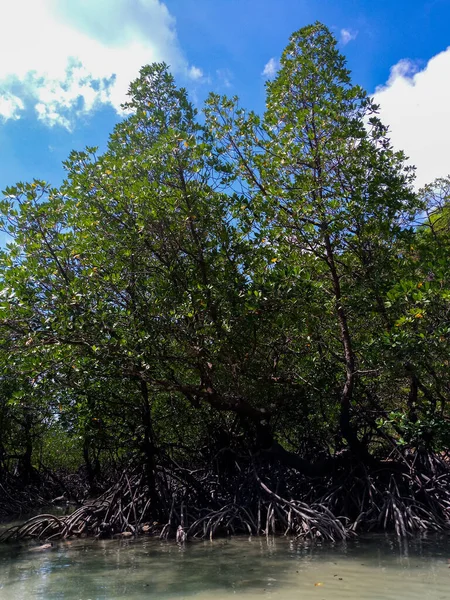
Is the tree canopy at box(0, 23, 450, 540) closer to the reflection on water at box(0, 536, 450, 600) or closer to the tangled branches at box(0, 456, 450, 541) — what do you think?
the tangled branches at box(0, 456, 450, 541)

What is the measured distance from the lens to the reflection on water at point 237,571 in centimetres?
365

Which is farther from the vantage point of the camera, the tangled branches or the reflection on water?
the tangled branches

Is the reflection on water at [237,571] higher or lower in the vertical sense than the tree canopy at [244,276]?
lower

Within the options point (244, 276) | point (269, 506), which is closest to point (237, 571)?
point (269, 506)

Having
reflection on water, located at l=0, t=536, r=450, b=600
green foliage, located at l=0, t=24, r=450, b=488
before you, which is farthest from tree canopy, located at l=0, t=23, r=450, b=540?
reflection on water, located at l=0, t=536, r=450, b=600

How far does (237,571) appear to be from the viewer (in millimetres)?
4250

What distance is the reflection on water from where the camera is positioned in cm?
365

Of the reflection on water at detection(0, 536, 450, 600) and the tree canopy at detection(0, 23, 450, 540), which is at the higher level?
the tree canopy at detection(0, 23, 450, 540)

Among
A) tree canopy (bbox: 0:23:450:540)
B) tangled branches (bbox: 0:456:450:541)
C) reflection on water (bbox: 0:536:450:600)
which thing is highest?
tree canopy (bbox: 0:23:450:540)

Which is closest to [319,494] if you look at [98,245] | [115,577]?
[115,577]

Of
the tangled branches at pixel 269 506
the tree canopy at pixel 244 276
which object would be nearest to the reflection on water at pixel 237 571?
the tangled branches at pixel 269 506

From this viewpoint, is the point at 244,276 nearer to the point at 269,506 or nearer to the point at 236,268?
the point at 236,268

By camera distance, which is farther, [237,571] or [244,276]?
[244,276]

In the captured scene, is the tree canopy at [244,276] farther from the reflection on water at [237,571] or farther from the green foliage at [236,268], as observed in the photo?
the reflection on water at [237,571]
